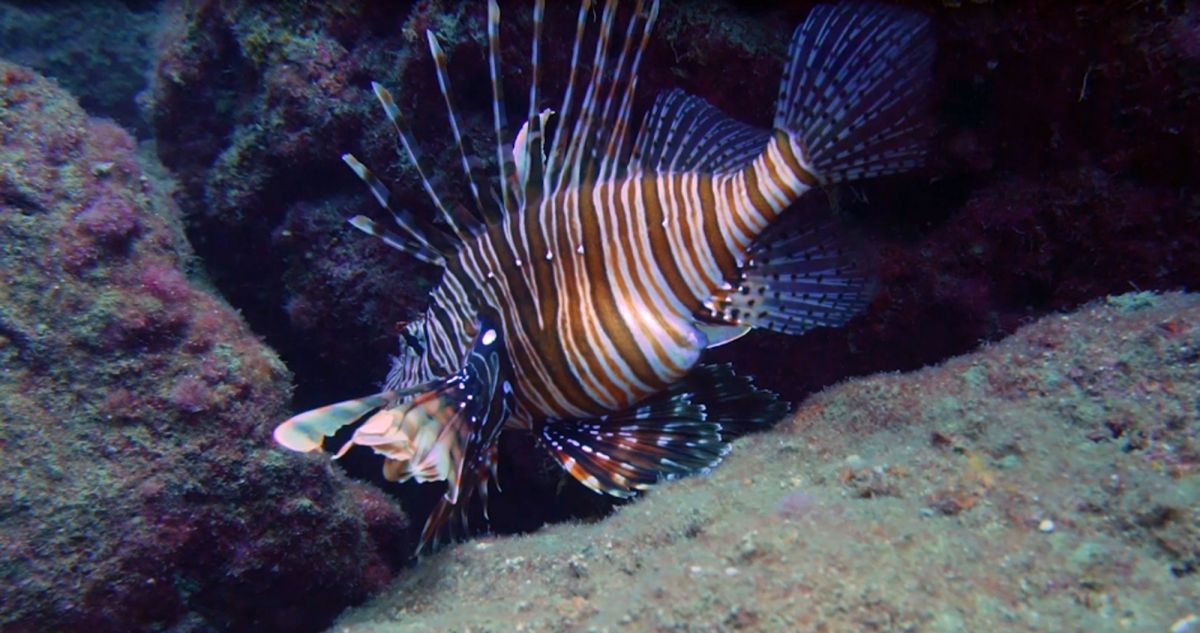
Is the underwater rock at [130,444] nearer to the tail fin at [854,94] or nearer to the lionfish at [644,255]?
the lionfish at [644,255]

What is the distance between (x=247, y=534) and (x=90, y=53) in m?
8.27

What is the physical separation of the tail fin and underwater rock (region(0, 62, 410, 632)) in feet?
9.91

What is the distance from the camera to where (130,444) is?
320 centimetres

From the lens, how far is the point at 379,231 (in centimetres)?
342

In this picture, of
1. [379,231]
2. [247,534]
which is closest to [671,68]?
[379,231]

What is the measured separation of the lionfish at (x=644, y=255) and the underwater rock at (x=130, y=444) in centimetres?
73

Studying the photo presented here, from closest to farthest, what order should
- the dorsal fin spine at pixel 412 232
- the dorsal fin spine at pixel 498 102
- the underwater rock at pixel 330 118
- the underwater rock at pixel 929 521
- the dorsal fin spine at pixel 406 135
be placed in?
the underwater rock at pixel 929 521 → the dorsal fin spine at pixel 498 102 → the dorsal fin spine at pixel 406 135 → the dorsal fin spine at pixel 412 232 → the underwater rock at pixel 330 118

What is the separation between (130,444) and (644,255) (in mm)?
2633

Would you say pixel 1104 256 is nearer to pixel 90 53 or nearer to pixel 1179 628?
pixel 1179 628

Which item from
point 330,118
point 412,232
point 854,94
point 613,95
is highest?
point 854,94

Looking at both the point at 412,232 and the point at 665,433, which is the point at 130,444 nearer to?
the point at 412,232

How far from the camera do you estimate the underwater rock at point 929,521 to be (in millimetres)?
1798

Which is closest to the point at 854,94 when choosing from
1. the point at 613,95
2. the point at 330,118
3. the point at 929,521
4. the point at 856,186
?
the point at 856,186

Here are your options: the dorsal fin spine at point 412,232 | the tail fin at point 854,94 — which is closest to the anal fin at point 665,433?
the dorsal fin spine at point 412,232
